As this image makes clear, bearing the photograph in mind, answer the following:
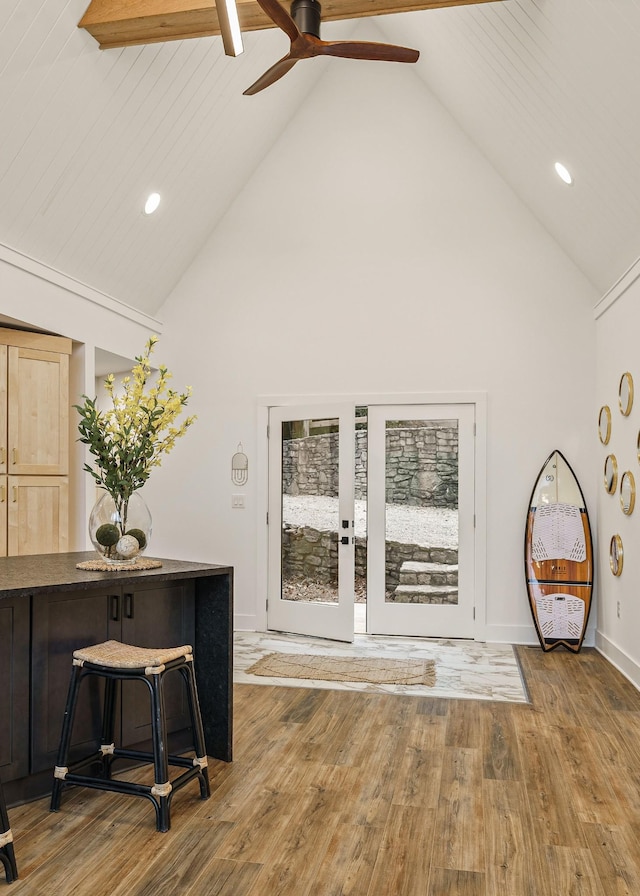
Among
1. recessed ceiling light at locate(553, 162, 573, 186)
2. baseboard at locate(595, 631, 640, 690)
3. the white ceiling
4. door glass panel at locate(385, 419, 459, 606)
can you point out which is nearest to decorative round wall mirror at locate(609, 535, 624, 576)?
baseboard at locate(595, 631, 640, 690)

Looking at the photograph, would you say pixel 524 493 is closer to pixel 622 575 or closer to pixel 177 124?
pixel 622 575

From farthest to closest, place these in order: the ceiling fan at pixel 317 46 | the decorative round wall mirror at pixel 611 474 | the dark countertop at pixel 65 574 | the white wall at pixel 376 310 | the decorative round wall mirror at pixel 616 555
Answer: the white wall at pixel 376 310, the decorative round wall mirror at pixel 611 474, the decorative round wall mirror at pixel 616 555, the ceiling fan at pixel 317 46, the dark countertop at pixel 65 574

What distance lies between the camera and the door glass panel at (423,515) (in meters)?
6.50

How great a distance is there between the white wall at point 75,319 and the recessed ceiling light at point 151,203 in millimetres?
754

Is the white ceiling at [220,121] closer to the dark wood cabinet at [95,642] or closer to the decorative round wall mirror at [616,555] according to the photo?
the decorative round wall mirror at [616,555]

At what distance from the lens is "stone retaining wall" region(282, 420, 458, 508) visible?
6531 mm

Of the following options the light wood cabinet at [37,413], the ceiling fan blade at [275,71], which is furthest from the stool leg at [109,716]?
the ceiling fan blade at [275,71]

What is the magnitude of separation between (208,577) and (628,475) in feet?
10.1

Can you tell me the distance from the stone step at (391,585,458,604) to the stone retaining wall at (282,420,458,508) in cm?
70

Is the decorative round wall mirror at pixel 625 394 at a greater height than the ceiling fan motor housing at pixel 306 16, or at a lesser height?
lesser

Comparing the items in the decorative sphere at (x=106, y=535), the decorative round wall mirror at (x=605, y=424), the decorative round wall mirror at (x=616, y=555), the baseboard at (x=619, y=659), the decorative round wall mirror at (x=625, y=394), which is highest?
the decorative round wall mirror at (x=625, y=394)

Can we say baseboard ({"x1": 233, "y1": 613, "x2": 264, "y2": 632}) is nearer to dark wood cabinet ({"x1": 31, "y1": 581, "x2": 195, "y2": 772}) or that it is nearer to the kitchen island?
the kitchen island

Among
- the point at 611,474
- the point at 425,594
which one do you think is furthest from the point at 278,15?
the point at 425,594

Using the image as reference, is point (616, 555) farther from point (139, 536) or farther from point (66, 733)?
point (66, 733)
